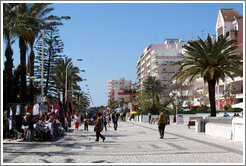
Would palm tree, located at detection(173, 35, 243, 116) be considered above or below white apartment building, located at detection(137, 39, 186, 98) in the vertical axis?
below

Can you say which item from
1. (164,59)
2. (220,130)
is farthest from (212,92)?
(164,59)

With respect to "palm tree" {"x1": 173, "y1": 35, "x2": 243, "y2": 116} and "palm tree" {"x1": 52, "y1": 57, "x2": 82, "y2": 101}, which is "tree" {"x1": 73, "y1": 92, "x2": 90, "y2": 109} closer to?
"palm tree" {"x1": 52, "y1": 57, "x2": 82, "y2": 101}

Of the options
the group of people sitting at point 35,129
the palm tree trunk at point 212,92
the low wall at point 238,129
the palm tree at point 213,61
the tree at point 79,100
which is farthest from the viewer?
the tree at point 79,100

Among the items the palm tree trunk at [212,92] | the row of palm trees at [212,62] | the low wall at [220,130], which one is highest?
the row of palm trees at [212,62]

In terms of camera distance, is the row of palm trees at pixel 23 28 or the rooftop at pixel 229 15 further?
the rooftop at pixel 229 15

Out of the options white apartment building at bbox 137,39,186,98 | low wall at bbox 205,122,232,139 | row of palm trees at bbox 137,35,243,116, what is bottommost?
low wall at bbox 205,122,232,139

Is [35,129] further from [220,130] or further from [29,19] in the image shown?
[29,19]

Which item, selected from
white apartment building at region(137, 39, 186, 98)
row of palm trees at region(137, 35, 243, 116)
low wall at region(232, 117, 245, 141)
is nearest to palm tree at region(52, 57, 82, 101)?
row of palm trees at region(137, 35, 243, 116)

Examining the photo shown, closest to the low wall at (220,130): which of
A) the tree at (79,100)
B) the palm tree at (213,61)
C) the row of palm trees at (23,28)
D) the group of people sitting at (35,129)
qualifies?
the palm tree at (213,61)

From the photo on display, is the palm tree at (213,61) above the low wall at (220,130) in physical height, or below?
above

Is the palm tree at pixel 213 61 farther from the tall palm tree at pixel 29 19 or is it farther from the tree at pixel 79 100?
the tree at pixel 79 100

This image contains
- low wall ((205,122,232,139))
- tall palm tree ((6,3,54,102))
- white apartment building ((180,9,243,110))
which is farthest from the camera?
white apartment building ((180,9,243,110))

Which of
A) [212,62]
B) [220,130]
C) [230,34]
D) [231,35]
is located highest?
[230,34]

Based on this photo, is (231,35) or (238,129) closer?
(238,129)
